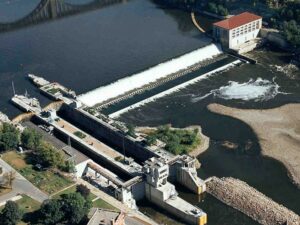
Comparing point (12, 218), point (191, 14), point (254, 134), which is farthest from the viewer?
point (191, 14)

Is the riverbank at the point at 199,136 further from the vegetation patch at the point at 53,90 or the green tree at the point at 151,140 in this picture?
the vegetation patch at the point at 53,90

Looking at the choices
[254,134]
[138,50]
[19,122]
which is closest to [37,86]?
[19,122]

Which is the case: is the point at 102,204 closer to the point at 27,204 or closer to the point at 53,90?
the point at 27,204

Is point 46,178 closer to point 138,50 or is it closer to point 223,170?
point 223,170

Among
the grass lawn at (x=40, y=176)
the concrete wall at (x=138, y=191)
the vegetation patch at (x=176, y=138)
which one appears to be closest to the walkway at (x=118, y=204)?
the grass lawn at (x=40, y=176)

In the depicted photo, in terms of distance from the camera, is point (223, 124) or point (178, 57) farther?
point (178, 57)

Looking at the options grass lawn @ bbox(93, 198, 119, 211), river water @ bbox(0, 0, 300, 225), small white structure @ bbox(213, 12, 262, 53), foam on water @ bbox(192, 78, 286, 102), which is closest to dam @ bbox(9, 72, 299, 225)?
river water @ bbox(0, 0, 300, 225)

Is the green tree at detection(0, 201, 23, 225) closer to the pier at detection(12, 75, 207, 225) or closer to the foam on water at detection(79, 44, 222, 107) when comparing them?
the pier at detection(12, 75, 207, 225)
